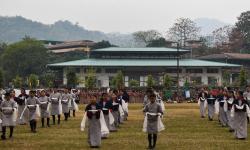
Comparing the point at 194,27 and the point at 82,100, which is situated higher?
the point at 194,27

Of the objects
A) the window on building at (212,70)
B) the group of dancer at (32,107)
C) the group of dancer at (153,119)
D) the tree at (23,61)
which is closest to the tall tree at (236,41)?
the tree at (23,61)

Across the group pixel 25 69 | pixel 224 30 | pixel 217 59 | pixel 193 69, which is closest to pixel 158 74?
pixel 193 69

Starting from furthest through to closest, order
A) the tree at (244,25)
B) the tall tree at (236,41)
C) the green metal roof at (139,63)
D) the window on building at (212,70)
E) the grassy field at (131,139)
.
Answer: the tree at (244,25), the tall tree at (236,41), the window on building at (212,70), the green metal roof at (139,63), the grassy field at (131,139)

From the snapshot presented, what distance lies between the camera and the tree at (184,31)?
14212 cm

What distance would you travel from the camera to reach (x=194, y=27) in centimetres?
14288

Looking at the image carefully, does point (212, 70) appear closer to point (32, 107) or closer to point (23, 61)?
point (23, 61)

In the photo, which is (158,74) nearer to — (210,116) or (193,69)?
(193,69)

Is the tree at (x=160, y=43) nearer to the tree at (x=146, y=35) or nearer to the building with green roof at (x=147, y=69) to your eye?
the tree at (x=146, y=35)

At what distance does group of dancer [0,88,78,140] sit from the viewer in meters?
25.1

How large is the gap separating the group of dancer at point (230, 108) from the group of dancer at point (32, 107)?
861 centimetres

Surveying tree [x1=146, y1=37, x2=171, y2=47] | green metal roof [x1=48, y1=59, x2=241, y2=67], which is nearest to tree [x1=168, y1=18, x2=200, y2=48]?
tree [x1=146, y1=37, x2=171, y2=47]

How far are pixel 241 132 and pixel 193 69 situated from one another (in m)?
72.4

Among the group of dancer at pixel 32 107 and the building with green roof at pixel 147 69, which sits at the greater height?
the group of dancer at pixel 32 107

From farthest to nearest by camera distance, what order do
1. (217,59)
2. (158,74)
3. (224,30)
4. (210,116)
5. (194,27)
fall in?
1. (224,30)
2. (194,27)
3. (217,59)
4. (158,74)
5. (210,116)
